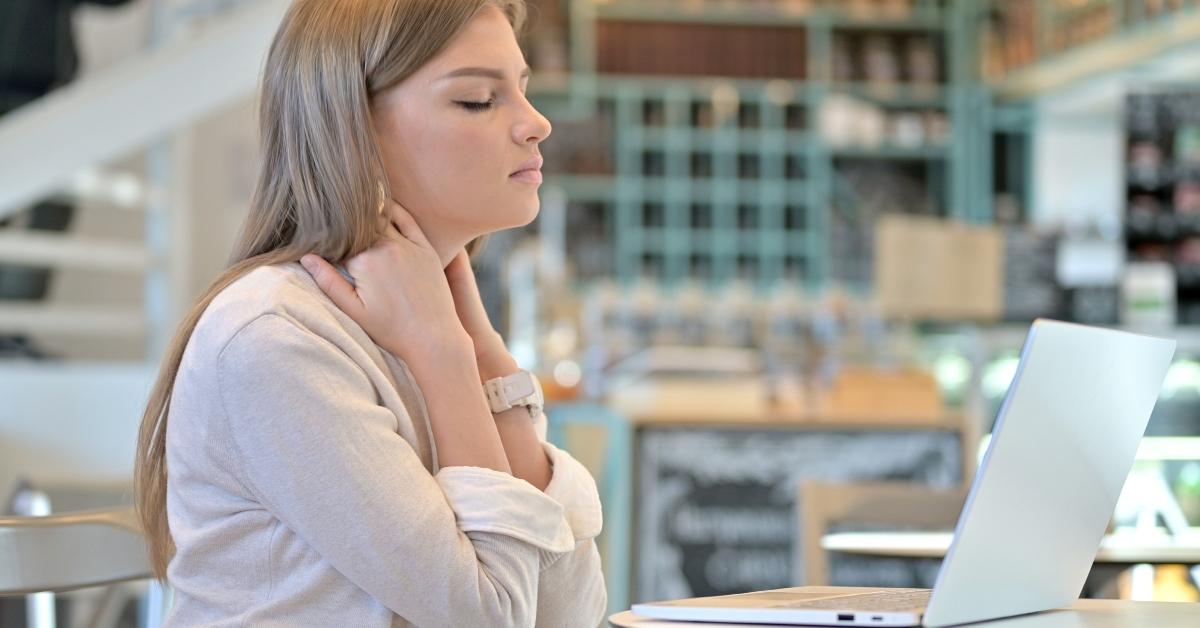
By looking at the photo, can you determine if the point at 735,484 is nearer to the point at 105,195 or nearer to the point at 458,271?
the point at 105,195

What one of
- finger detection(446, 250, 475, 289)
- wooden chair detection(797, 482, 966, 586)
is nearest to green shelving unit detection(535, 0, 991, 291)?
wooden chair detection(797, 482, 966, 586)

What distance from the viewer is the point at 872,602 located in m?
1.09

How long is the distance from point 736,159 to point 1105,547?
321 inches

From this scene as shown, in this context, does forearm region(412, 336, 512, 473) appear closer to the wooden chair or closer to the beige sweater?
the beige sweater

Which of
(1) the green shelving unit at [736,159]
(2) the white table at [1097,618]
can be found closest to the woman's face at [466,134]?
(2) the white table at [1097,618]

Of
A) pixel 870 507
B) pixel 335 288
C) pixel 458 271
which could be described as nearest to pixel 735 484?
pixel 870 507

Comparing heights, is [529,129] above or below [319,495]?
above

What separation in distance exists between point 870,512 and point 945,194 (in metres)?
8.13

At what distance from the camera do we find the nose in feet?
3.93

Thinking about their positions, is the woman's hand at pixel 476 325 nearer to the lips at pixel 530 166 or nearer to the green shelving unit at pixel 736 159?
the lips at pixel 530 166

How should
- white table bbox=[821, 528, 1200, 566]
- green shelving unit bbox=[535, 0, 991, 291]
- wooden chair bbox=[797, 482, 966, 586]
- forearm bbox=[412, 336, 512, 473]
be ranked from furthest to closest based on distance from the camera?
green shelving unit bbox=[535, 0, 991, 291]
wooden chair bbox=[797, 482, 966, 586]
white table bbox=[821, 528, 1200, 566]
forearm bbox=[412, 336, 512, 473]

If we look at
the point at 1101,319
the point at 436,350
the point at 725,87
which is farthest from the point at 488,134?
the point at 725,87

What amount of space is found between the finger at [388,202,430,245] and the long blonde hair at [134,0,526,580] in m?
0.03

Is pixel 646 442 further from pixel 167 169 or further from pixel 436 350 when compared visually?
pixel 436 350
